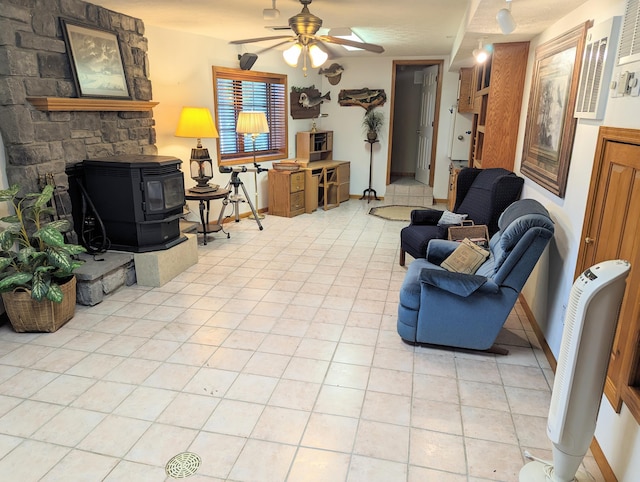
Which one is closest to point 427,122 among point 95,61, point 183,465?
point 95,61

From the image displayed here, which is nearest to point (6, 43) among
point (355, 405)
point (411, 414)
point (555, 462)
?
point (355, 405)

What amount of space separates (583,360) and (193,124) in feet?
13.5

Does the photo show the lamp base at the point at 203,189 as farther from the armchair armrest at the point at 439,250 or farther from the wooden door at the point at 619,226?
the wooden door at the point at 619,226

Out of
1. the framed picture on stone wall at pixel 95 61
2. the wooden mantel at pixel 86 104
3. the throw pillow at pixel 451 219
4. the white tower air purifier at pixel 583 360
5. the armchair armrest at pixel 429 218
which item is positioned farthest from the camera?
the armchair armrest at pixel 429 218

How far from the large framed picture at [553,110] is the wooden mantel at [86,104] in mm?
3457

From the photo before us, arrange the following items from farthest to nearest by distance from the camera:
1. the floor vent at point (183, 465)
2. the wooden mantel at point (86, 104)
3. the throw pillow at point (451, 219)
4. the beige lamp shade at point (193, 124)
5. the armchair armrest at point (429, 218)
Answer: the beige lamp shade at point (193, 124) < the armchair armrest at point (429, 218) < the throw pillow at point (451, 219) < the wooden mantel at point (86, 104) < the floor vent at point (183, 465)

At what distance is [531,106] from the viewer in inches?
140

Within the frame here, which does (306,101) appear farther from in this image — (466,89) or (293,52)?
(293,52)

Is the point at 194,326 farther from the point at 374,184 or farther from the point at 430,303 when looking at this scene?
the point at 374,184

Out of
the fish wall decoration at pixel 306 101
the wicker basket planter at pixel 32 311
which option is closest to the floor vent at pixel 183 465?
the wicker basket planter at pixel 32 311

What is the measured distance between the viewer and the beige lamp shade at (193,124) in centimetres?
456

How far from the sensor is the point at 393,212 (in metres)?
6.66

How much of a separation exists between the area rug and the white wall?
285 cm

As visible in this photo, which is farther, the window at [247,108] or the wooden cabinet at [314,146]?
the wooden cabinet at [314,146]
